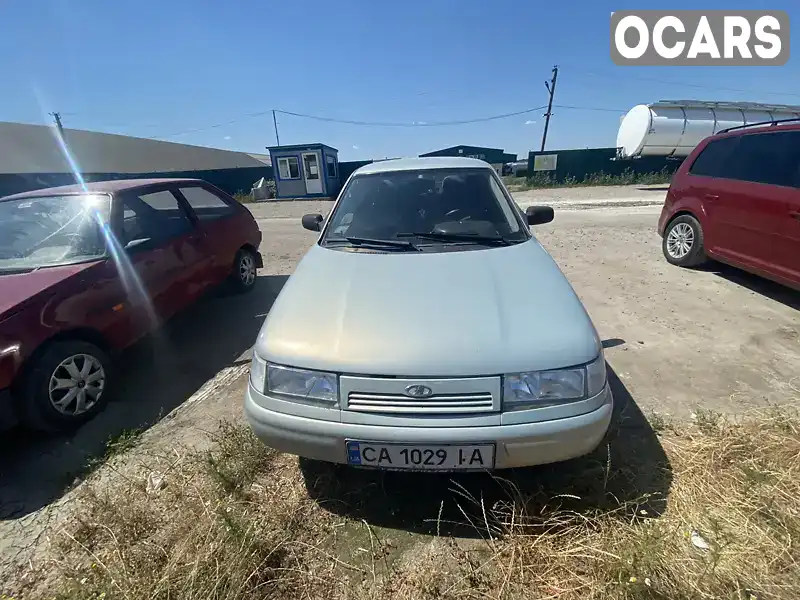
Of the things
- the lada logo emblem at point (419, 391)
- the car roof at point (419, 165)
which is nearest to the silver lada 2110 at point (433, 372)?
Result: the lada logo emblem at point (419, 391)

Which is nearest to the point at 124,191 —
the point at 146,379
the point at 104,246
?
the point at 104,246

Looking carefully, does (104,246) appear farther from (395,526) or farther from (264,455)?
(395,526)

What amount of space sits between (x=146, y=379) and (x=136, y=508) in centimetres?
160

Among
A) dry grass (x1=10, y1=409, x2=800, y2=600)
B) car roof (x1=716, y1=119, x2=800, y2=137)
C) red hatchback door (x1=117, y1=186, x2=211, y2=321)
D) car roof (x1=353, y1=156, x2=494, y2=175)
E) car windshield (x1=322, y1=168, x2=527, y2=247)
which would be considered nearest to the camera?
dry grass (x1=10, y1=409, x2=800, y2=600)

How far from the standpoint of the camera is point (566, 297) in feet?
6.31

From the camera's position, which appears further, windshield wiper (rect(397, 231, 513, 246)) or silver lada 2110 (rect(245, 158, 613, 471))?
windshield wiper (rect(397, 231, 513, 246))

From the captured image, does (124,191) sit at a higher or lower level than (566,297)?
higher

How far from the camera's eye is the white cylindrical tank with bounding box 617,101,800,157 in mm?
16609

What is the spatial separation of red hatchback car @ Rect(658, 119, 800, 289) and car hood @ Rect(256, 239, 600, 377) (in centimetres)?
319

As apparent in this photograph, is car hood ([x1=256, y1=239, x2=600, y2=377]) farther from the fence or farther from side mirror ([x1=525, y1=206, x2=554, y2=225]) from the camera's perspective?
the fence

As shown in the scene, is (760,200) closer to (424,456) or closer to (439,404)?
(439,404)

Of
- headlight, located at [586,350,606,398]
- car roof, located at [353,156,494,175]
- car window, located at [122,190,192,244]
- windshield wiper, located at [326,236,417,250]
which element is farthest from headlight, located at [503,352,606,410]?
car window, located at [122,190,192,244]

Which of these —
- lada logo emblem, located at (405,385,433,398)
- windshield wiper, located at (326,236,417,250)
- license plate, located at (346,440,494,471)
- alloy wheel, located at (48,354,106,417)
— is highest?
windshield wiper, located at (326,236,417,250)

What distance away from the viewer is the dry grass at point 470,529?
57.4 inches
